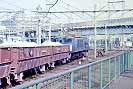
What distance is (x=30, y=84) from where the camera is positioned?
162 inches

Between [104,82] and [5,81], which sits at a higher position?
[104,82]

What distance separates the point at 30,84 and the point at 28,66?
59.8 feet

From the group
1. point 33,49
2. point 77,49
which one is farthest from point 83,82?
point 77,49

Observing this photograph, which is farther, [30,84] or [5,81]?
[5,81]

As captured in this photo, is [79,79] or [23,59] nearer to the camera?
[79,79]

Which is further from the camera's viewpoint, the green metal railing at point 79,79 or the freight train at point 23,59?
the freight train at point 23,59

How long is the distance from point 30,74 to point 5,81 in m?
5.92

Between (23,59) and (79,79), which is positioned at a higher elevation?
(79,79)

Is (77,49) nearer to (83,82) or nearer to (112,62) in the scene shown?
(112,62)

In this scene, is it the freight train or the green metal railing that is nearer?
the green metal railing

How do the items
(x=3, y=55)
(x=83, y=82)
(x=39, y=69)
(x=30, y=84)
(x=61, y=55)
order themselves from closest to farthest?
1. (x=30, y=84)
2. (x=83, y=82)
3. (x=3, y=55)
4. (x=39, y=69)
5. (x=61, y=55)

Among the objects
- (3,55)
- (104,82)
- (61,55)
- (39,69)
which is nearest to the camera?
(104,82)

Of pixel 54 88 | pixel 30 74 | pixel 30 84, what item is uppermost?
pixel 30 84

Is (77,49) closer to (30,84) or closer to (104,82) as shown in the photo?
(104,82)
